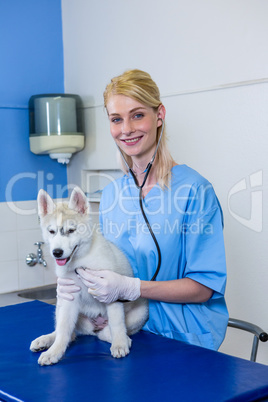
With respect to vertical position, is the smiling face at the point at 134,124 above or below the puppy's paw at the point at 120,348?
above

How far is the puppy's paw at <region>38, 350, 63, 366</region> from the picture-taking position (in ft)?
4.53

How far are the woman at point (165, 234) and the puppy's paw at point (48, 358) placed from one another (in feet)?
0.73

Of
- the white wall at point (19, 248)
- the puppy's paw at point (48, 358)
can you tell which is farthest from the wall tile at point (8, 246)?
the puppy's paw at point (48, 358)

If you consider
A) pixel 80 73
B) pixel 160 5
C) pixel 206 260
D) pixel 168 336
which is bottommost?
pixel 168 336

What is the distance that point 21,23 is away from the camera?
10.6 feet

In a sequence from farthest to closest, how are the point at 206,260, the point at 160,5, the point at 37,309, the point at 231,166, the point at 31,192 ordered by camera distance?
the point at 31,192 → the point at 160,5 → the point at 231,166 → the point at 37,309 → the point at 206,260

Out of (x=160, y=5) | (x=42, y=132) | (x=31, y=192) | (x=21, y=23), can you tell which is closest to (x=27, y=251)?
(x=31, y=192)

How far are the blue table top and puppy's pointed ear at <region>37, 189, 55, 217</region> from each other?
427 mm

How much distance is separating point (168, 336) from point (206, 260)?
30cm

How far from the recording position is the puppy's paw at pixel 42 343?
1.51 metres

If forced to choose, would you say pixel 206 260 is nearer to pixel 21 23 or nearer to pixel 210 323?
pixel 210 323

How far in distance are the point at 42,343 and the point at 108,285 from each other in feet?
0.90

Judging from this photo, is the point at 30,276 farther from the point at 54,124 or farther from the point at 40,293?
the point at 54,124

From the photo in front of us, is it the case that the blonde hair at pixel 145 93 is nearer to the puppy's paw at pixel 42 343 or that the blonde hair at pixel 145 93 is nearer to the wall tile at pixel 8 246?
the puppy's paw at pixel 42 343
